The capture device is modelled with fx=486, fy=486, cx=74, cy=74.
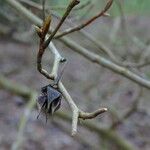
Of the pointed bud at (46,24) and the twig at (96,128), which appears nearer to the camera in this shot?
the pointed bud at (46,24)

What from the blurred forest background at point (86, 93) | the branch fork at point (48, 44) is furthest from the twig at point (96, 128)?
the branch fork at point (48, 44)

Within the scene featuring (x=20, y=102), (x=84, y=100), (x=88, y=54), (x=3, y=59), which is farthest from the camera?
(x=3, y=59)

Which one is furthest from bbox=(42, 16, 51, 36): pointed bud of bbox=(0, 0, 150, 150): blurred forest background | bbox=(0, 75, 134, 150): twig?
bbox=(0, 75, 134, 150): twig

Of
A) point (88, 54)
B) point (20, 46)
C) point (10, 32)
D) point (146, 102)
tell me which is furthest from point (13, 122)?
point (88, 54)

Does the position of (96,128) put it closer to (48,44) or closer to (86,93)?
(86,93)

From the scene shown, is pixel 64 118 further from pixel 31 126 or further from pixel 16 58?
pixel 16 58

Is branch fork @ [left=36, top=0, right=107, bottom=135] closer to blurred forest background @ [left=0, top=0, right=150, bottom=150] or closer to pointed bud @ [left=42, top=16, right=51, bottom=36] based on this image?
pointed bud @ [left=42, top=16, right=51, bottom=36]

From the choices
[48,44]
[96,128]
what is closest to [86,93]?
[96,128]

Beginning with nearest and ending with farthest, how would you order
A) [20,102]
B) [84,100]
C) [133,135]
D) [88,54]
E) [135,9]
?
[88,54] → [135,9] → [84,100] → [133,135] → [20,102]

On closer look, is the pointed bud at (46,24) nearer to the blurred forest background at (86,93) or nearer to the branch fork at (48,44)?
the branch fork at (48,44)
